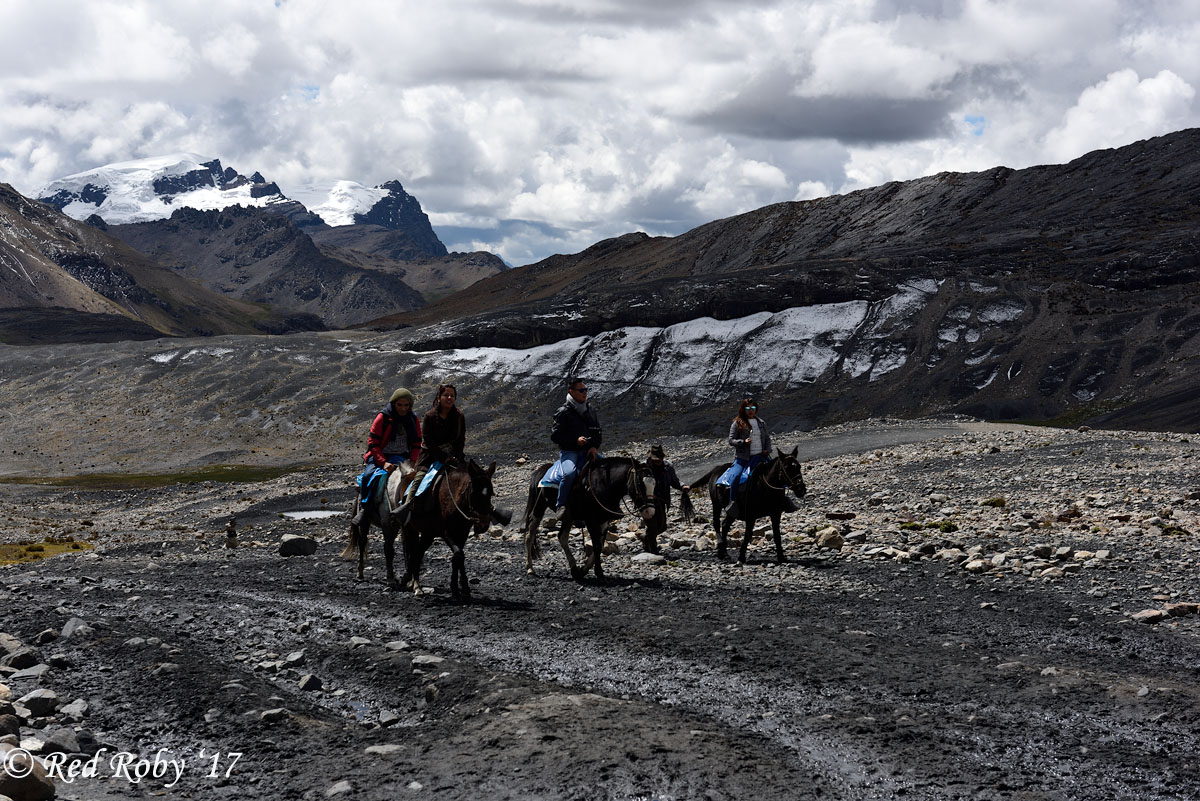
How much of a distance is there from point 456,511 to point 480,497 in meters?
0.47

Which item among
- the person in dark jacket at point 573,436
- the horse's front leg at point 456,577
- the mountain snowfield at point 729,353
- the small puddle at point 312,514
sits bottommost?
the small puddle at point 312,514

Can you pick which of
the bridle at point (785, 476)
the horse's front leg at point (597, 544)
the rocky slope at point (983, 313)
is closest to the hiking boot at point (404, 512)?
the horse's front leg at point (597, 544)

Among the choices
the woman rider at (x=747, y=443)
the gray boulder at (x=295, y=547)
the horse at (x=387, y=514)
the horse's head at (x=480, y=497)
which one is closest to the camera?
the horse's head at (x=480, y=497)

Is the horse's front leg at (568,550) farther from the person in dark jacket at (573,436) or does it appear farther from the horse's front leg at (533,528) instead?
the horse's front leg at (533,528)

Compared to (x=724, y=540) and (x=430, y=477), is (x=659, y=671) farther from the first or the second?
(x=724, y=540)

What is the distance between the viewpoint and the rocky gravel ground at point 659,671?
342 inches

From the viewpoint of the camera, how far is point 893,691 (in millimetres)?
11031

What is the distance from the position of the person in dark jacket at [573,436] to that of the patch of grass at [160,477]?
5795cm

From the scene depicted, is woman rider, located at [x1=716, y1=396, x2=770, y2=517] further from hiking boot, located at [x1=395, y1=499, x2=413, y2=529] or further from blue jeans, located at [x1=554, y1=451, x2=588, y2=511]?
hiking boot, located at [x1=395, y1=499, x2=413, y2=529]

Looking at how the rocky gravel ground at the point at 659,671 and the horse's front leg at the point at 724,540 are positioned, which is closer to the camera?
the rocky gravel ground at the point at 659,671

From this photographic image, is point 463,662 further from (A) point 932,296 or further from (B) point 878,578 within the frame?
(A) point 932,296

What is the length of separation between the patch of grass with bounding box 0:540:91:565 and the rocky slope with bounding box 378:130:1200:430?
191ft

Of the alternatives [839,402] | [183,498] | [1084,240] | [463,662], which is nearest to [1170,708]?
[463,662]

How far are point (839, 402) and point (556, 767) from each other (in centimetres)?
7952
